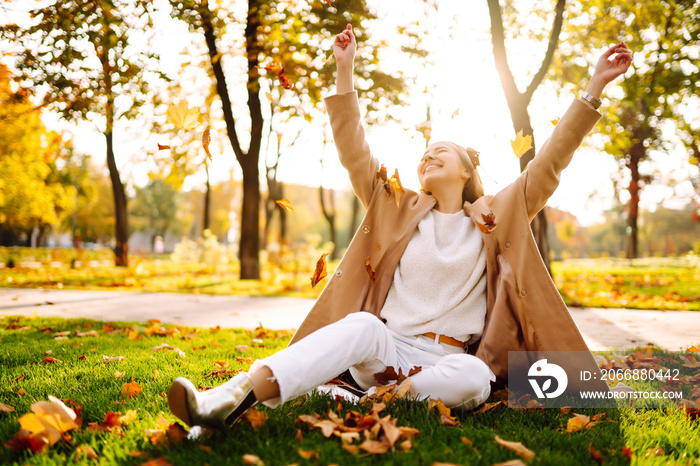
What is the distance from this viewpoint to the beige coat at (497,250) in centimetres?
272

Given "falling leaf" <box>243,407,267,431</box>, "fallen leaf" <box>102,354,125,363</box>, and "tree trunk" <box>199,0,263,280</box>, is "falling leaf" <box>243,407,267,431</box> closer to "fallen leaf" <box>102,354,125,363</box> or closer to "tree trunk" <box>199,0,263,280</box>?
"fallen leaf" <box>102,354,125,363</box>

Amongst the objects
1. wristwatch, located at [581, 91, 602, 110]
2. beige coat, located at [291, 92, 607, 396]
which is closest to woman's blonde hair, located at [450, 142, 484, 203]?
beige coat, located at [291, 92, 607, 396]

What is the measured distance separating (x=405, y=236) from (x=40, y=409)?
1.95m

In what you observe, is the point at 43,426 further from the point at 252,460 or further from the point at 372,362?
the point at 372,362

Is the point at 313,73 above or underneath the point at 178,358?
above

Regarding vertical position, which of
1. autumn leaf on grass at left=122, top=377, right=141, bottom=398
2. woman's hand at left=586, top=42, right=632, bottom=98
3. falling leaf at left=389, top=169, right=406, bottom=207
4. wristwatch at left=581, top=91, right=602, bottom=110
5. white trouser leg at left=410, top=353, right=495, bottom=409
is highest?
woman's hand at left=586, top=42, right=632, bottom=98

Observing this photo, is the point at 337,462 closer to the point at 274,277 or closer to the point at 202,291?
the point at 202,291

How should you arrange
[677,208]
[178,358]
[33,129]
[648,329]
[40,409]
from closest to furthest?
[40,409], [178,358], [648,329], [33,129], [677,208]

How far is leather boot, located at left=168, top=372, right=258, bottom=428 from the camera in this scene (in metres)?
1.86

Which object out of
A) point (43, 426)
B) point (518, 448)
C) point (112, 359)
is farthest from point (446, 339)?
point (112, 359)

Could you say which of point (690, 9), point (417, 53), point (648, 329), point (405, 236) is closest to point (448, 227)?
point (405, 236)

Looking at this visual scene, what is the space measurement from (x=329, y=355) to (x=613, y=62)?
2187 millimetres

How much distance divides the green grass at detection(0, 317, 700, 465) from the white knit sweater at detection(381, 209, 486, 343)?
0.44 meters

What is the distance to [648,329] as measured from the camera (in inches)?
218
